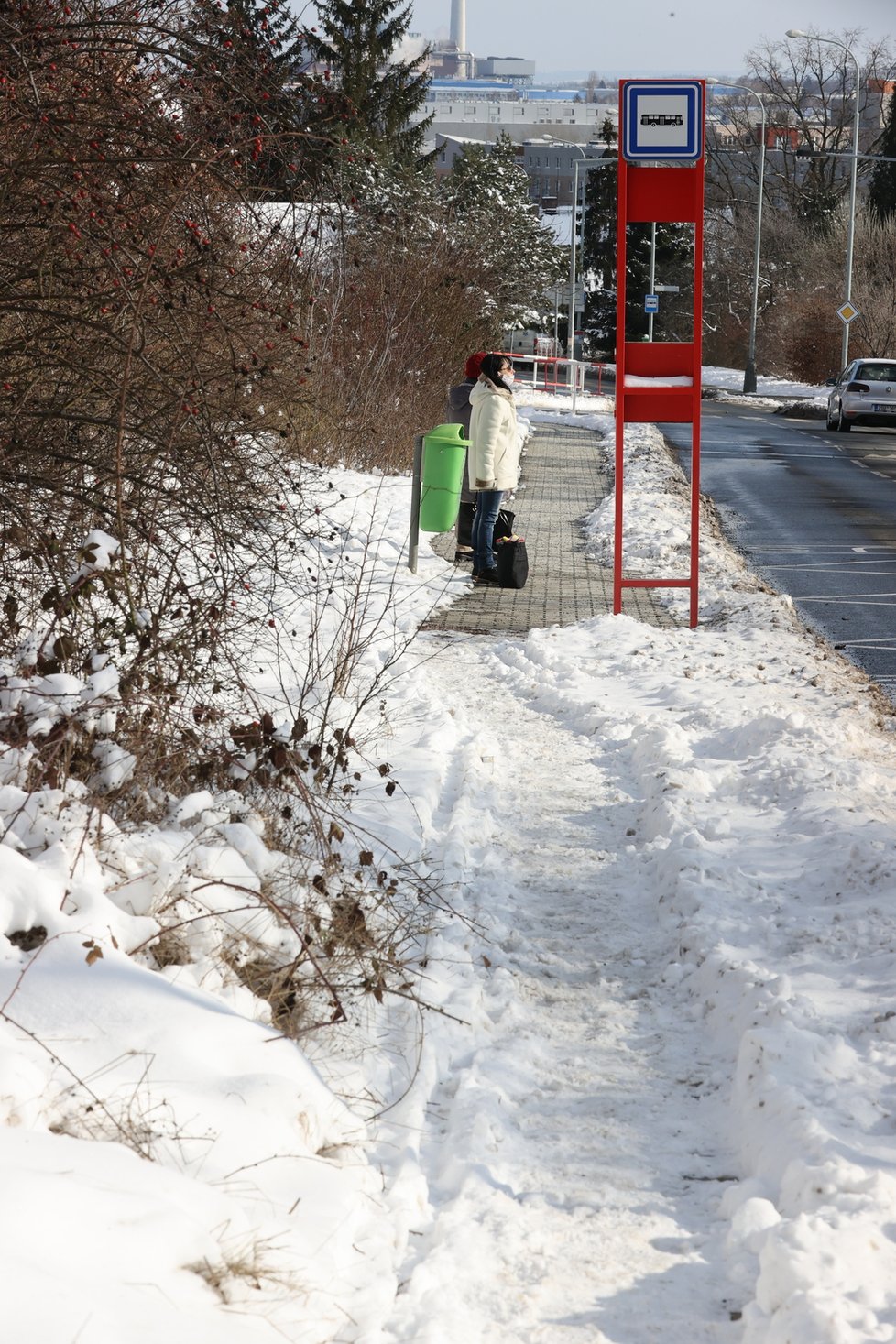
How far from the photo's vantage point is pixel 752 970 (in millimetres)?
4672

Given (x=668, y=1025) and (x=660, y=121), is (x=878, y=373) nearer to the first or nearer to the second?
(x=660, y=121)

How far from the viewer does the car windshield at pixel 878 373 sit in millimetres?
36000

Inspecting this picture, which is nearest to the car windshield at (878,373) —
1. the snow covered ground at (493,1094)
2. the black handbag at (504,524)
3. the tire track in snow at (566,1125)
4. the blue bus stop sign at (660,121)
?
the black handbag at (504,524)

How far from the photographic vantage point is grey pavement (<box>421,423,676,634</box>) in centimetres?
1118

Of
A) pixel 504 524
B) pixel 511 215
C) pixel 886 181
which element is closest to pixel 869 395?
pixel 511 215

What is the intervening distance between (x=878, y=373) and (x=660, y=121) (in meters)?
27.4

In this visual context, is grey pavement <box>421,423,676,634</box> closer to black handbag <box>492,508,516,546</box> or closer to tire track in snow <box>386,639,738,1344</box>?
black handbag <box>492,508,516,546</box>

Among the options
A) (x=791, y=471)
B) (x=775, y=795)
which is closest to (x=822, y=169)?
(x=791, y=471)

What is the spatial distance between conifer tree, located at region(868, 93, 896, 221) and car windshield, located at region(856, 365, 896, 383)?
28554 millimetres

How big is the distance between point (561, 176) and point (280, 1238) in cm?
15952

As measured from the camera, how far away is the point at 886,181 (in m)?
64.0

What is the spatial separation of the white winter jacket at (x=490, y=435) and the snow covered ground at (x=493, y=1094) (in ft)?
19.1

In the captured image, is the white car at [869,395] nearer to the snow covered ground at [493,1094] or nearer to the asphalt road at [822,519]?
the asphalt road at [822,519]

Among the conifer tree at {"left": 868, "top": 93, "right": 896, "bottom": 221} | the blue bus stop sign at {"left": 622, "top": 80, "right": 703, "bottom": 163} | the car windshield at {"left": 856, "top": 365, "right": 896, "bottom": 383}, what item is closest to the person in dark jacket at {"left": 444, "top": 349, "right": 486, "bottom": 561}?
the blue bus stop sign at {"left": 622, "top": 80, "right": 703, "bottom": 163}
